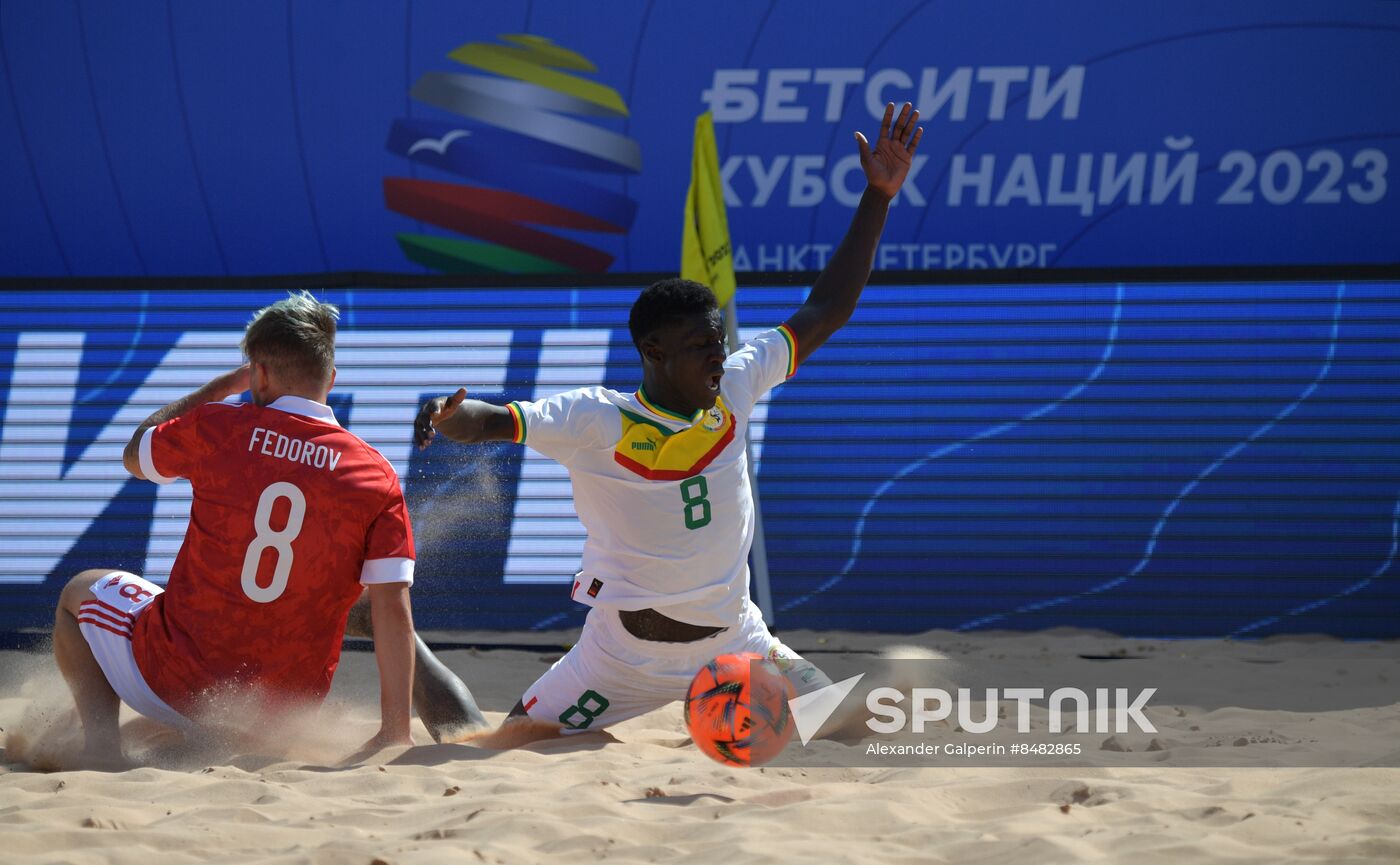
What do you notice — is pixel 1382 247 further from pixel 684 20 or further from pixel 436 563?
pixel 436 563

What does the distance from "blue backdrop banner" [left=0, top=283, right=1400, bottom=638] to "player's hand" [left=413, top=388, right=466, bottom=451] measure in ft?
11.7

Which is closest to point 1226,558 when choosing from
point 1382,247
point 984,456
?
point 984,456

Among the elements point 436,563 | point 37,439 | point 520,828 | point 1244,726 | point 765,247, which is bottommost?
point 520,828

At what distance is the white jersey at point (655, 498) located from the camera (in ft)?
15.2

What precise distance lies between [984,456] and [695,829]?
4786mm

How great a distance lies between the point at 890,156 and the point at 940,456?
9.82 feet

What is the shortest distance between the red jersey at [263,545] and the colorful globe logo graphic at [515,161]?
181 inches

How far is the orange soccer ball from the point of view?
423 centimetres

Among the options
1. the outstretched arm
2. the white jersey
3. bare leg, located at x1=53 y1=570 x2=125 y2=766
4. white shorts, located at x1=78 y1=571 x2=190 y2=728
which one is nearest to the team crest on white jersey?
the white jersey

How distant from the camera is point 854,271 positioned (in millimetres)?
5156

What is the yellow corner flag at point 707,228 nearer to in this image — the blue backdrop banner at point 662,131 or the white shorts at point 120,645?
the blue backdrop banner at point 662,131

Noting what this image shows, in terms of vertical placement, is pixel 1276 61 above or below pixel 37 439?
above

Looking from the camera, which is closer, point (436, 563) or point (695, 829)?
point (695, 829)
